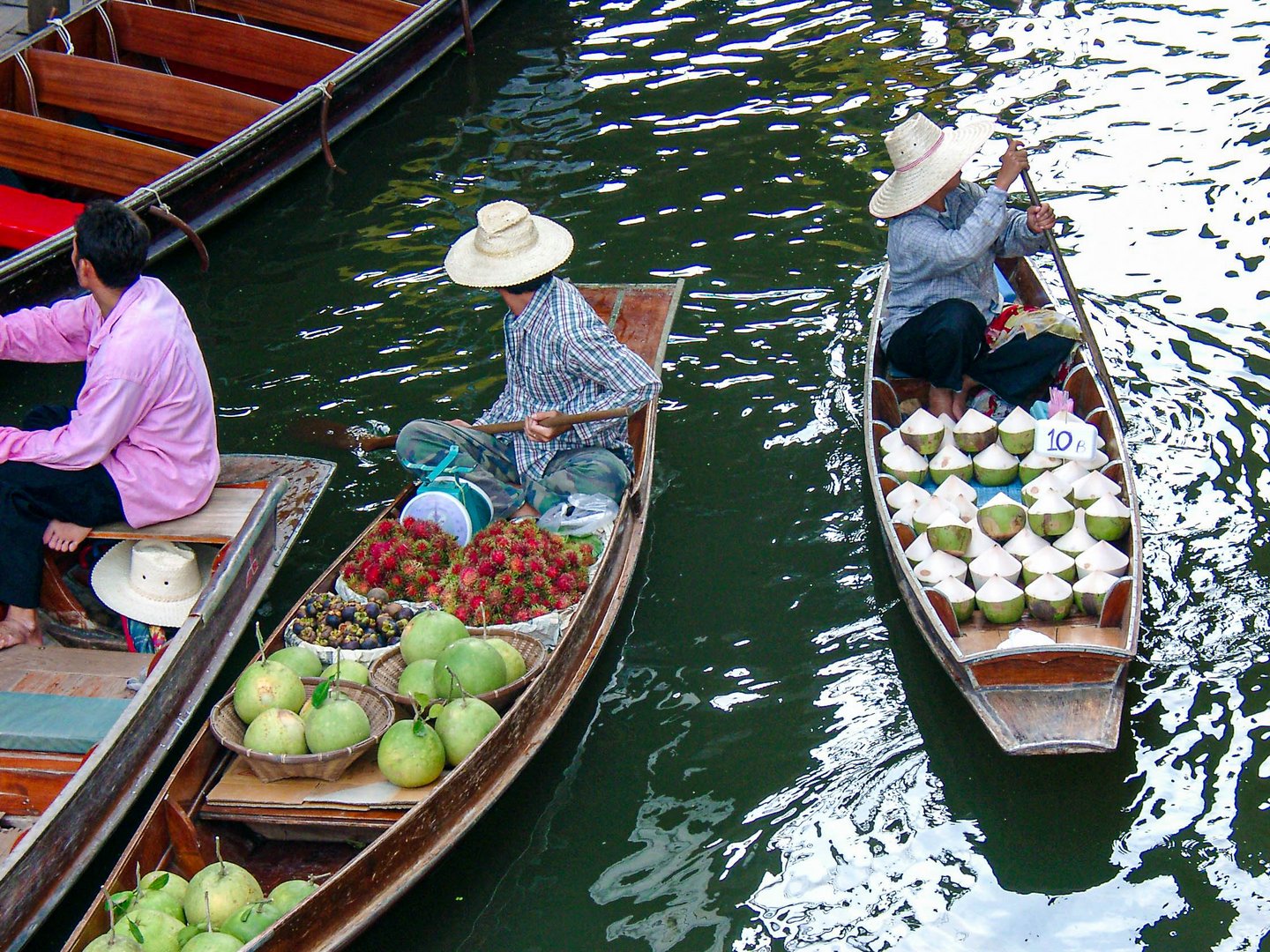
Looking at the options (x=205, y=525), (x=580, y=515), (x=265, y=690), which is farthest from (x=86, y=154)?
(x=265, y=690)

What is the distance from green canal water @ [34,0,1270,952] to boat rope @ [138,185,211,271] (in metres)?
0.35

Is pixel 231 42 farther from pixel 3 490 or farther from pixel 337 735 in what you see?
pixel 337 735

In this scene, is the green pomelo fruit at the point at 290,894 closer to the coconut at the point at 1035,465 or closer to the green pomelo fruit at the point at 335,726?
the green pomelo fruit at the point at 335,726

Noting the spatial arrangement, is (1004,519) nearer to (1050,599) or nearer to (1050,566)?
(1050,566)

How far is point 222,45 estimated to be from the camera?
853 cm

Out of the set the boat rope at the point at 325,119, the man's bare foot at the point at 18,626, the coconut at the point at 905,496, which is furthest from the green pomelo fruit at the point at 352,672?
the boat rope at the point at 325,119

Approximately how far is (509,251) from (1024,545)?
2.11 m

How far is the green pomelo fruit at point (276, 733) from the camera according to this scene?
12.5 feet

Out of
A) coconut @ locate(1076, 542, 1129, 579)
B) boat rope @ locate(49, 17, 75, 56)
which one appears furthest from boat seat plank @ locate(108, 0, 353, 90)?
coconut @ locate(1076, 542, 1129, 579)

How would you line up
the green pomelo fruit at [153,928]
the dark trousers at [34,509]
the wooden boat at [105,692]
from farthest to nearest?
the dark trousers at [34,509] < the wooden boat at [105,692] < the green pomelo fruit at [153,928]

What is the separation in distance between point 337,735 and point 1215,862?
8.37 ft

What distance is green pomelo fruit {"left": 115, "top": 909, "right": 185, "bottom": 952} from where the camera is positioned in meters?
3.22

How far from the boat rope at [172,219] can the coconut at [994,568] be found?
456 centimetres

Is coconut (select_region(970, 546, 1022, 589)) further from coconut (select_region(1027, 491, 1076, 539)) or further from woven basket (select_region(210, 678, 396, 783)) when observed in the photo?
woven basket (select_region(210, 678, 396, 783))
